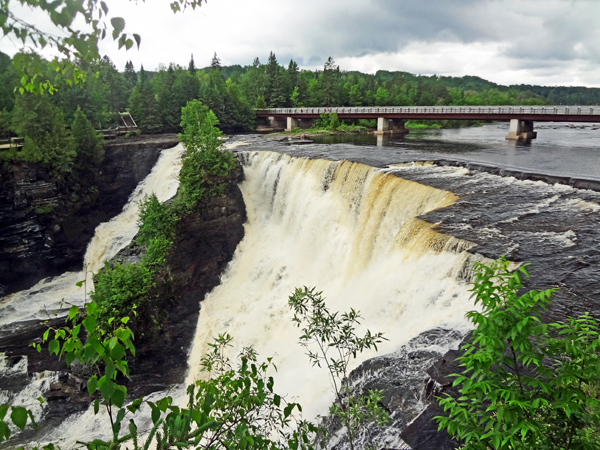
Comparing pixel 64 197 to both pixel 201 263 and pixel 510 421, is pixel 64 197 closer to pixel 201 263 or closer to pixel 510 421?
pixel 201 263

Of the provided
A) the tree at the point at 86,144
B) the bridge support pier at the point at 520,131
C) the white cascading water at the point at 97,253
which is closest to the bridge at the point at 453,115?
the bridge support pier at the point at 520,131

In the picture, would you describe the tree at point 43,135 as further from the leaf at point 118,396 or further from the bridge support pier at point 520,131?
the bridge support pier at point 520,131

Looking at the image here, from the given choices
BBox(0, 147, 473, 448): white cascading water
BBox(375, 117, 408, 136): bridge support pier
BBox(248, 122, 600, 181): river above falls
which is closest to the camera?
BBox(0, 147, 473, 448): white cascading water

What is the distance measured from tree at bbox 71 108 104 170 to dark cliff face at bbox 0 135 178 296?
999 mm

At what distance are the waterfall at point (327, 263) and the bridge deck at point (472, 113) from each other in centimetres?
2518

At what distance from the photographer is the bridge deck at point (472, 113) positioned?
37.6 metres

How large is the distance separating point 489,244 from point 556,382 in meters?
10.6

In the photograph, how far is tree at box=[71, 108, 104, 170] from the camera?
31891 millimetres

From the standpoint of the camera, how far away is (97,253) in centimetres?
2856

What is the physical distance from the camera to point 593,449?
3363mm

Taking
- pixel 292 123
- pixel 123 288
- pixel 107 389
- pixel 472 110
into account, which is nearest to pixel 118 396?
pixel 107 389

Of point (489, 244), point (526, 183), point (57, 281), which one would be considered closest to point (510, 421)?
point (489, 244)

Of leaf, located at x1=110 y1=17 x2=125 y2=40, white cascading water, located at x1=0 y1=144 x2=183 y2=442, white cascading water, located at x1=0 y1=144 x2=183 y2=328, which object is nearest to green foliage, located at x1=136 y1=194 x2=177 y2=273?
white cascading water, located at x1=0 y1=144 x2=183 y2=442

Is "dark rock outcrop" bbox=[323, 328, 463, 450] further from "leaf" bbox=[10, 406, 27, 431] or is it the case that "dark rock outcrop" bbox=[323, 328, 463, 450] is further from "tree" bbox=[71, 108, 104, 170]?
"tree" bbox=[71, 108, 104, 170]
